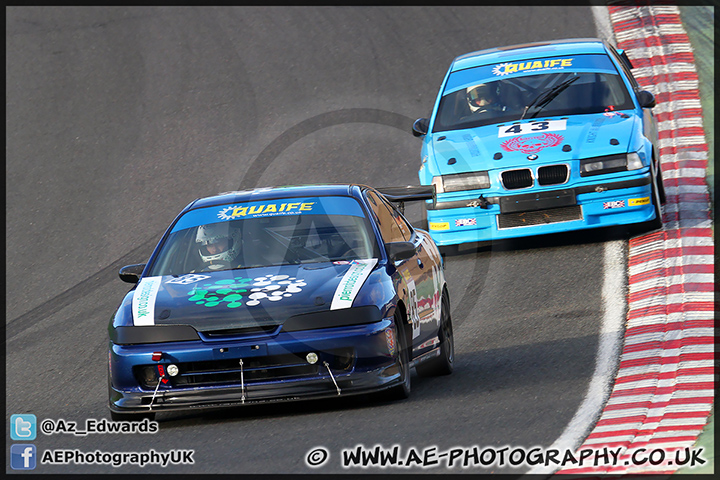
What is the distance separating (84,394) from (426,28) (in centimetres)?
1303

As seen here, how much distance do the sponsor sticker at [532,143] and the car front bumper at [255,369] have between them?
5.04m

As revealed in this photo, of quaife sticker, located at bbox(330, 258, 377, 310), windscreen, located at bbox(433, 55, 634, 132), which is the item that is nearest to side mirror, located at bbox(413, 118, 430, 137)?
windscreen, located at bbox(433, 55, 634, 132)

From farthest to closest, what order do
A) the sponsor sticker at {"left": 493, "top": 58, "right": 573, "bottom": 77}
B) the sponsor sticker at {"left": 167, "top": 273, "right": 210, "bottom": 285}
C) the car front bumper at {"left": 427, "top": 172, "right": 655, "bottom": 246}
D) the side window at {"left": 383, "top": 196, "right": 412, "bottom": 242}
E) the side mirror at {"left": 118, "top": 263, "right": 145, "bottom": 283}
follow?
1. the sponsor sticker at {"left": 493, "top": 58, "right": 573, "bottom": 77}
2. the car front bumper at {"left": 427, "top": 172, "right": 655, "bottom": 246}
3. the side window at {"left": 383, "top": 196, "right": 412, "bottom": 242}
4. the side mirror at {"left": 118, "top": 263, "right": 145, "bottom": 283}
5. the sponsor sticker at {"left": 167, "top": 273, "right": 210, "bottom": 285}

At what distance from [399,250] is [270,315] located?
124 centimetres

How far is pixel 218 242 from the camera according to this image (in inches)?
309

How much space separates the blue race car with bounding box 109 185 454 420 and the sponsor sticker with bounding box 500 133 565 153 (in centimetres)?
370

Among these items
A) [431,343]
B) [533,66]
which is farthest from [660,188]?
[431,343]

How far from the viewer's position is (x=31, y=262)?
1277 cm

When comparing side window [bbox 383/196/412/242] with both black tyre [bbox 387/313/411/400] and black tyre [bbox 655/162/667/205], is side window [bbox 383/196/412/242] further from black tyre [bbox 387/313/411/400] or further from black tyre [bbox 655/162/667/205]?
black tyre [bbox 655/162/667/205]

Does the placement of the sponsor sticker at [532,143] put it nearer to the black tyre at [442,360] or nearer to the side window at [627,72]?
the side window at [627,72]

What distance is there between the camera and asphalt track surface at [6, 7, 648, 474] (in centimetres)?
658

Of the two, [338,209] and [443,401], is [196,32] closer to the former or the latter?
[338,209]

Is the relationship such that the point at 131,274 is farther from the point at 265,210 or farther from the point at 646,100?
the point at 646,100

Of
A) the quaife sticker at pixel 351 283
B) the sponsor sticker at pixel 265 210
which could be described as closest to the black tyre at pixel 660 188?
the sponsor sticker at pixel 265 210
